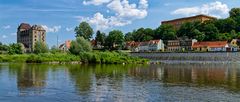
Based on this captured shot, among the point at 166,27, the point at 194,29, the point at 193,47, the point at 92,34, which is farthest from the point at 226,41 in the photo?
the point at 92,34

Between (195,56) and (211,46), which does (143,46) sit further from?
(195,56)

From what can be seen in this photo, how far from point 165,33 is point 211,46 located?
3710cm

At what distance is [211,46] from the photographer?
154375 millimetres

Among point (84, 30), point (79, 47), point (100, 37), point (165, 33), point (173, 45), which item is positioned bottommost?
point (79, 47)

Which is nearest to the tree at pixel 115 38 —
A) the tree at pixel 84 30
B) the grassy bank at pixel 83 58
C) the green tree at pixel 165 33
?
the tree at pixel 84 30

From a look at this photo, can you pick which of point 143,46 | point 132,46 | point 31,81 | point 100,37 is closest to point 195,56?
point 143,46

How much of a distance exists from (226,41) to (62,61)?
240ft

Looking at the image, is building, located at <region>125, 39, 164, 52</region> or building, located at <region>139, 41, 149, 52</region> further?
building, located at <region>139, 41, 149, 52</region>

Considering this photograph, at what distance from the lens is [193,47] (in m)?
165

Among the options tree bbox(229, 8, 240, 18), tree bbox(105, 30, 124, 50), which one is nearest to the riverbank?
tree bbox(105, 30, 124, 50)

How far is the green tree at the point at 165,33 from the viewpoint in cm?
18550

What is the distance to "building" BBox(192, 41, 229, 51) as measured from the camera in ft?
489

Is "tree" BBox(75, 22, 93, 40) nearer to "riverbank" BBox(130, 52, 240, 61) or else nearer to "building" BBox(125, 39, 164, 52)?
"building" BBox(125, 39, 164, 52)

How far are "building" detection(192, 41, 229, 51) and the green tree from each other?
2046cm
